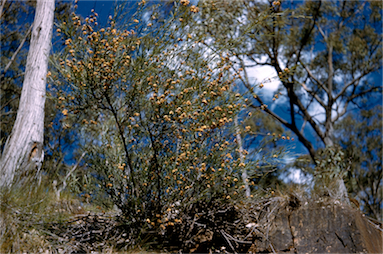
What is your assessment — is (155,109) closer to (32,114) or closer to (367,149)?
(32,114)

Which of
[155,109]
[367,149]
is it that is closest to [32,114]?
[155,109]

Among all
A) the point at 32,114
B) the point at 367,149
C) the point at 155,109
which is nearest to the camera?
the point at 155,109

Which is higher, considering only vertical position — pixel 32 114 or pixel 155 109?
pixel 32 114

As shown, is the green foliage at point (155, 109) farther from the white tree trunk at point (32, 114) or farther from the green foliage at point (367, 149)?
the green foliage at point (367, 149)

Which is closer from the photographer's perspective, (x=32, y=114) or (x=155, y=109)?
(x=155, y=109)

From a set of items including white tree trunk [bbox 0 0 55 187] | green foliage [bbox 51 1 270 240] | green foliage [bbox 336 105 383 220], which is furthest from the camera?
green foliage [bbox 336 105 383 220]

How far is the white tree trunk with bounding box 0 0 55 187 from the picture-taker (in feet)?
14.2

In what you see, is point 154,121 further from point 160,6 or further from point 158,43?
point 160,6

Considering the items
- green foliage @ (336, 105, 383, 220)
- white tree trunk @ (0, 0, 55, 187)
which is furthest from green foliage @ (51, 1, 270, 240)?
green foliage @ (336, 105, 383, 220)

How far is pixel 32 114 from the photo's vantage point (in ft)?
15.5

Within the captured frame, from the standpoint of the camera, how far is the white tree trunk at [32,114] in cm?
432

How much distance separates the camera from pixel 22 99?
486 centimetres

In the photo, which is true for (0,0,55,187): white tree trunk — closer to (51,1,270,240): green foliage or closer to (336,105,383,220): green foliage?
(51,1,270,240): green foliage

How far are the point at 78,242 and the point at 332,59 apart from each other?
12.1 meters
